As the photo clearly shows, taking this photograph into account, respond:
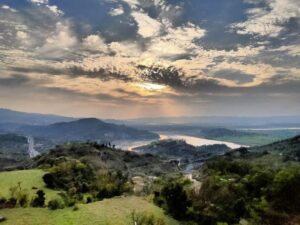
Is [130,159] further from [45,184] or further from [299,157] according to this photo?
[45,184]

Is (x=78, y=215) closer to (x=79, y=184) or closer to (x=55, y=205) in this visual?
(x=55, y=205)

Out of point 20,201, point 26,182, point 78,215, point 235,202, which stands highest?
point 235,202

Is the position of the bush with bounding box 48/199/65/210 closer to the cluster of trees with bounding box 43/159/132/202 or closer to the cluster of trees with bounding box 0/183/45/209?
the cluster of trees with bounding box 0/183/45/209

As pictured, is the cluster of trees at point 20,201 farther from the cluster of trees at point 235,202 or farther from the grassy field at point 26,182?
the cluster of trees at point 235,202

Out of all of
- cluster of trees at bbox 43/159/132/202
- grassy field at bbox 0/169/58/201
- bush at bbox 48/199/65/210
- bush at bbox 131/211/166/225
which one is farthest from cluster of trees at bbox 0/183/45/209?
bush at bbox 131/211/166/225

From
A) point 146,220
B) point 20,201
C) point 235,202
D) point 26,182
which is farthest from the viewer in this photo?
point 26,182

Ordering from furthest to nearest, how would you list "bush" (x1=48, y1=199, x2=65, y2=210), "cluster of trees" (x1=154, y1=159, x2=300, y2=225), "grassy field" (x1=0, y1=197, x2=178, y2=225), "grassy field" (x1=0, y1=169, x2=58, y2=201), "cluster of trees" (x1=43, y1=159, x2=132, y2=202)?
"cluster of trees" (x1=43, y1=159, x2=132, y2=202) → "grassy field" (x1=0, y1=169, x2=58, y2=201) → "bush" (x1=48, y1=199, x2=65, y2=210) → "cluster of trees" (x1=154, y1=159, x2=300, y2=225) → "grassy field" (x1=0, y1=197, x2=178, y2=225)

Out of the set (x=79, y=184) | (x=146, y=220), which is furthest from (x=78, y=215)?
(x=79, y=184)
